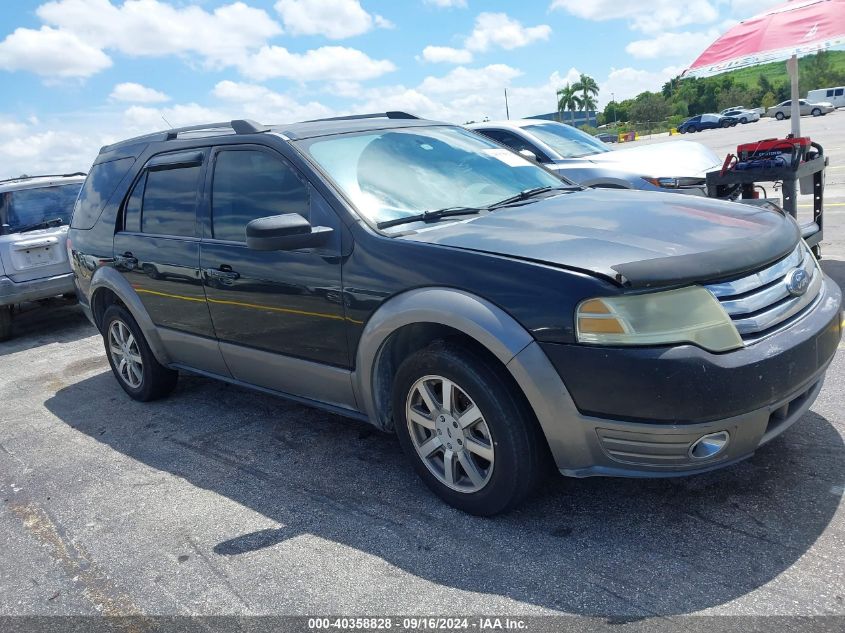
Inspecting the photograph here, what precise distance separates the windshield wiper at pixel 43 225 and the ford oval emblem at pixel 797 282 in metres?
8.21

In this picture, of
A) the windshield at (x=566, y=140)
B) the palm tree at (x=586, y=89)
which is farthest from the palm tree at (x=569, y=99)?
the windshield at (x=566, y=140)

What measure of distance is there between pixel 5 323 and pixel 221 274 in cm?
570

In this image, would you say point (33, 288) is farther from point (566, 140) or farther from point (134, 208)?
point (566, 140)

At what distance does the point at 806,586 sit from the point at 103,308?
196 inches

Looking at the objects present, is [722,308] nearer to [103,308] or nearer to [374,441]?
[374,441]

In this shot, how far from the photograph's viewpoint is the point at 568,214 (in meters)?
3.34

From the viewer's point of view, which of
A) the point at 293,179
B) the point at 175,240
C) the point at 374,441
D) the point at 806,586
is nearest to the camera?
the point at 806,586

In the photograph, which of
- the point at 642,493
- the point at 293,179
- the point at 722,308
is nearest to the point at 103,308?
the point at 293,179

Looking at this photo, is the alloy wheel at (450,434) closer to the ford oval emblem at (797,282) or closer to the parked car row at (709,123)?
the ford oval emblem at (797,282)

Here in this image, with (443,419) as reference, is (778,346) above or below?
above

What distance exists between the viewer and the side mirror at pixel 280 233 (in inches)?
128

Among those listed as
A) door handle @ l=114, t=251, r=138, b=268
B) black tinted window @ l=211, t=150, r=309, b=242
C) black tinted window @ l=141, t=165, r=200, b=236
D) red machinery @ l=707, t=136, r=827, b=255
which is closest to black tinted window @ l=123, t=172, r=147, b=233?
black tinted window @ l=141, t=165, r=200, b=236

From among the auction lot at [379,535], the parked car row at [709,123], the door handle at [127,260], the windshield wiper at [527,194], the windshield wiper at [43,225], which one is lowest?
the parked car row at [709,123]

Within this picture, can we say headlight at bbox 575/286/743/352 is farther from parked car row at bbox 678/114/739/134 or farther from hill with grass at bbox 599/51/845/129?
hill with grass at bbox 599/51/845/129
